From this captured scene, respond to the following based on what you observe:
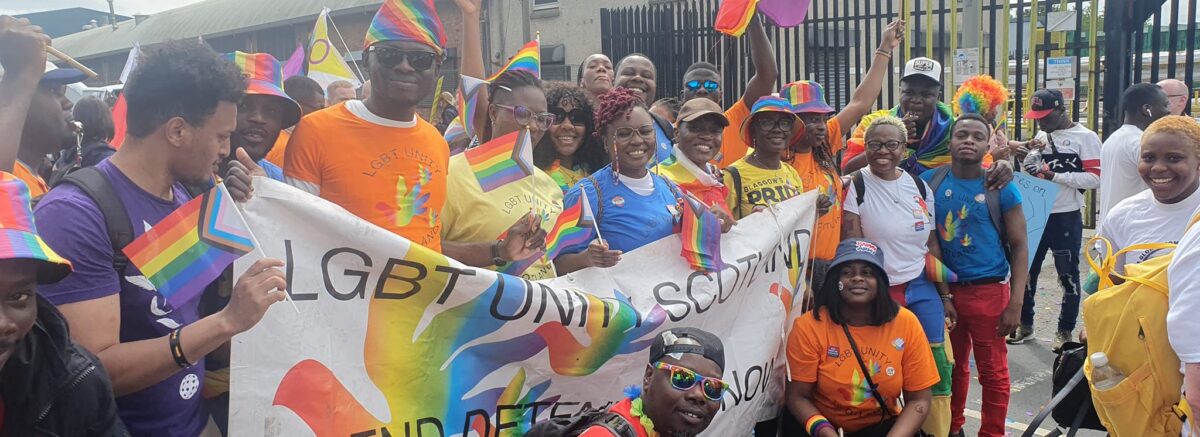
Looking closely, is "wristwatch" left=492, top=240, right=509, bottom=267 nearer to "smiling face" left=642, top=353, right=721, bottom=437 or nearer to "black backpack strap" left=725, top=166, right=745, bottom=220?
"smiling face" left=642, top=353, right=721, bottom=437

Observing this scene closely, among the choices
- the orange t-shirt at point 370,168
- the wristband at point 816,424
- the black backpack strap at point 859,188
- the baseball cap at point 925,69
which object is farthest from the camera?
the baseball cap at point 925,69

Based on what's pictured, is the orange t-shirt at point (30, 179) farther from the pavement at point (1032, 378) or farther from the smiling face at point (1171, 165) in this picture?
the pavement at point (1032, 378)

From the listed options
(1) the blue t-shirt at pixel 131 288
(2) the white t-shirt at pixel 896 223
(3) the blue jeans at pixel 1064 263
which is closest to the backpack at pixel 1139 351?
(2) the white t-shirt at pixel 896 223

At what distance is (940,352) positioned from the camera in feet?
14.6

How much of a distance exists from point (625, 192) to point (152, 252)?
2.18m

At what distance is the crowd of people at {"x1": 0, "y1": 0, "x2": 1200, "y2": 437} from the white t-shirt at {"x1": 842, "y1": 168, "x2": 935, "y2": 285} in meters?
0.02

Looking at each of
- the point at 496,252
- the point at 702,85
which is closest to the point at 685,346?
the point at 496,252

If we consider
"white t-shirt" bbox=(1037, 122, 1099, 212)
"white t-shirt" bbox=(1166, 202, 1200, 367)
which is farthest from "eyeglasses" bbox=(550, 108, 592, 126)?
"white t-shirt" bbox=(1037, 122, 1099, 212)

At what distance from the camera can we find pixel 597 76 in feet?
19.4

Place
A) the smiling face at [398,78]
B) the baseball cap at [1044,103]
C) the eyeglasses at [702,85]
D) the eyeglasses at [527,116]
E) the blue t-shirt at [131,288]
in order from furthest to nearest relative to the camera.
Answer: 1. the baseball cap at [1044,103]
2. the eyeglasses at [702,85]
3. the eyeglasses at [527,116]
4. the smiling face at [398,78]
5. the blue t-shirt at [131,288]

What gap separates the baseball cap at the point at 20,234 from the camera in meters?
1.82

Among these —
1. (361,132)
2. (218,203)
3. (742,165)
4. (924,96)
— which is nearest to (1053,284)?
(924,96)

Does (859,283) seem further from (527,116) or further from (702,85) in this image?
(702,85)

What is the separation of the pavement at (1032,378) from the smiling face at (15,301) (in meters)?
4.90
